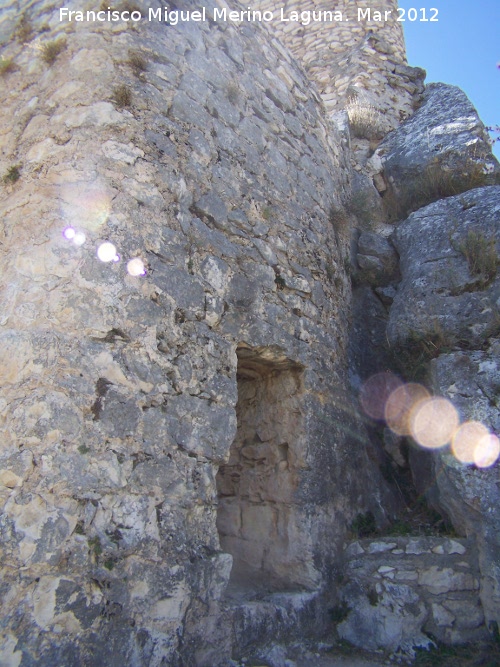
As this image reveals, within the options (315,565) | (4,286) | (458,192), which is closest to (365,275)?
(458,192)

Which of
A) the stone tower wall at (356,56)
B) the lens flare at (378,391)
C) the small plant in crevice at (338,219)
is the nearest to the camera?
the lens flare at (378,391)

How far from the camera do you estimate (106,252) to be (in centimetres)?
259

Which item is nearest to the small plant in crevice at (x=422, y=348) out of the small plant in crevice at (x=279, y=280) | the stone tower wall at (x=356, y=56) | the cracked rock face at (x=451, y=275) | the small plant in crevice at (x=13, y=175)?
the cracked rock face at (x=451, y=275)

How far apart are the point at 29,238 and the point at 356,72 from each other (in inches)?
231

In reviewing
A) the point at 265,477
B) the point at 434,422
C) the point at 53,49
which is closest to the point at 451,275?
the point at 434,422

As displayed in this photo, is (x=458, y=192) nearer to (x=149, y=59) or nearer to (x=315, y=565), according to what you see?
(x=149, y=59)

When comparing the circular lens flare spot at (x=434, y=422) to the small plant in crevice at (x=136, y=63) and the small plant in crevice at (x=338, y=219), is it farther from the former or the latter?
the small plant in crevice at (x=136, y=63)

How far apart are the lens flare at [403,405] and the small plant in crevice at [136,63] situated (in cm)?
295

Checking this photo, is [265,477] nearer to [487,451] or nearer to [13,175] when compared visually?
[487,451]

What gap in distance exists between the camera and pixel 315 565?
3.36 metres

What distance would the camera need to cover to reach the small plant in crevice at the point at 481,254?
14.1ft

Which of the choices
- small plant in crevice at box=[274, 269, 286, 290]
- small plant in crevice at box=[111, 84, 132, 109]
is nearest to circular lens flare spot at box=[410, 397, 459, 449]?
small plant in crevice at box=[274, 269, 286, 290]

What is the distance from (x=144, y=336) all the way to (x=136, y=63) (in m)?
1.61

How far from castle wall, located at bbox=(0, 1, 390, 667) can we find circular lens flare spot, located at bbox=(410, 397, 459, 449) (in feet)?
1.64
